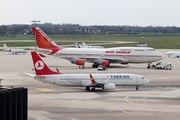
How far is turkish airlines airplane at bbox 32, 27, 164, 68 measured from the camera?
85375mm

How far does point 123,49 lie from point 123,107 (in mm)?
47250

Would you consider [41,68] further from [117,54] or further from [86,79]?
[117,54]

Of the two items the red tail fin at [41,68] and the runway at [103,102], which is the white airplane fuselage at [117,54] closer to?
the runway at [103,102]

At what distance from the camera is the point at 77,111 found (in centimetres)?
3906

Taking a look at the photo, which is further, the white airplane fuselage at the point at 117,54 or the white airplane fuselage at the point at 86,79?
the white airplane fuselage at the point at 117,54

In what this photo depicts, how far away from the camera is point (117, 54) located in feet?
286

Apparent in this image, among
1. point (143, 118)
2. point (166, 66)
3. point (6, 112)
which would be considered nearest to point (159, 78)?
point (166, 66)

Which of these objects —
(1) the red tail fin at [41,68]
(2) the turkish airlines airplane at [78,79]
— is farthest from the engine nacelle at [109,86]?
(1) the red tail fin at [41,68]

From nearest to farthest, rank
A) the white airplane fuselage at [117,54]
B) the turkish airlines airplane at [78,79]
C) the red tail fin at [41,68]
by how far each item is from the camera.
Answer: the turkish airlines airplane at [78,79] < the red tail fin at [41,68] < the white airplane fuselage at [117,54]

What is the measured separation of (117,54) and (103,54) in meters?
4.06

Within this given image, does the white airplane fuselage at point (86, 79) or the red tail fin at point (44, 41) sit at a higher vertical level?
the red tail fin at point (44, 41)

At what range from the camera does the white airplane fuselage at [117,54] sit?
85.3 m

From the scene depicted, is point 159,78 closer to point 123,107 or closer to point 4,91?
point 123,107

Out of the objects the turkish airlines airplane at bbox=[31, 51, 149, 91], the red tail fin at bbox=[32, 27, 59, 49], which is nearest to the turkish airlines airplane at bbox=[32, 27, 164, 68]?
the red tail fin at bbox=[32, 27, 59, 49]
